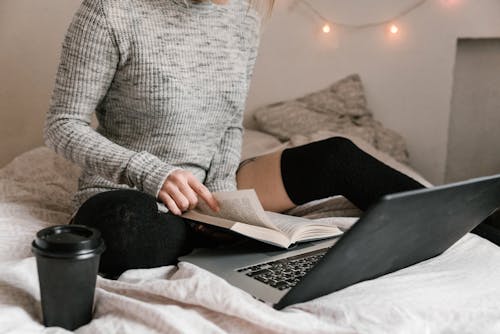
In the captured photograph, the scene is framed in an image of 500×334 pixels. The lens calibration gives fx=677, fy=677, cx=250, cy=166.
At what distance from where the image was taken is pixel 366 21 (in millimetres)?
2223

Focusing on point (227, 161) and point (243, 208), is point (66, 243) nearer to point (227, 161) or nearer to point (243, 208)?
point (243, 208)

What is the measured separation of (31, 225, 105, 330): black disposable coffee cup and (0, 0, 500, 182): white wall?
4.17ft

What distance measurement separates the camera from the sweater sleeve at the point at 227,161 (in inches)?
53.6

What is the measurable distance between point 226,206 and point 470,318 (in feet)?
1.24

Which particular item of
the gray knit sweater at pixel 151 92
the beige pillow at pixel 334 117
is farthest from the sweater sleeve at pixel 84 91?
the beige pillow at pixel 334 117

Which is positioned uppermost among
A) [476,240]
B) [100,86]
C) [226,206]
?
[100,86]

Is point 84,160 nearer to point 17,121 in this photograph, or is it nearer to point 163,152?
point 163,152

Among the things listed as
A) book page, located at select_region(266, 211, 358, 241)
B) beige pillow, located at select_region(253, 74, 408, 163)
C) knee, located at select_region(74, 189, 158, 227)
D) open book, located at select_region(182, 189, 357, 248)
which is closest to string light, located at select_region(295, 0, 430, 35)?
beige pillow, located at select_region(253, 74, 408, 163)

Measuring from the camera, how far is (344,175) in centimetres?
124

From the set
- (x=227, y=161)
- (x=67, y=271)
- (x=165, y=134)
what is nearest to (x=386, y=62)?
(x=227, y=161)

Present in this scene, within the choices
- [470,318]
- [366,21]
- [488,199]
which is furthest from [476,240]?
[366,21]

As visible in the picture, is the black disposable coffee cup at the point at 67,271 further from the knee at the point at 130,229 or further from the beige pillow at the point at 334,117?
the beige pillow at the point at 334,117

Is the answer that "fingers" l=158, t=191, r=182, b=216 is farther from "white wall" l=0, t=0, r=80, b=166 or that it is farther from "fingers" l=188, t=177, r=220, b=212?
"white wall" l=0, t=0, r=80, b=166

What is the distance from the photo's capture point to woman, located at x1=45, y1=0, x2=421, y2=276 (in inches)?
41.6
